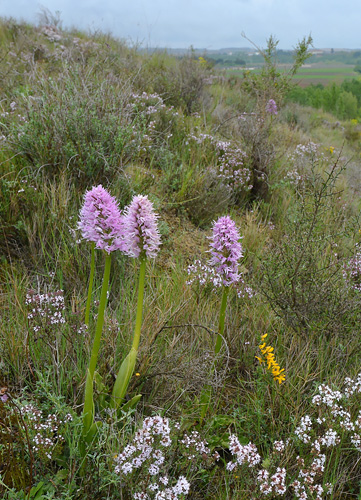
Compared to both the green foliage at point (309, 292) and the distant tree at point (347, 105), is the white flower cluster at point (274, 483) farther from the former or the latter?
the distant tree at point (347, 105)

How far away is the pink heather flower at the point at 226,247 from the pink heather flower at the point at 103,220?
18.4 inches

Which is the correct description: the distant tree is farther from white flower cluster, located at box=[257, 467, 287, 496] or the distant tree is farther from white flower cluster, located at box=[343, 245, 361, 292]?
white flower cluster, located at box=[257, 467, 287, 496]

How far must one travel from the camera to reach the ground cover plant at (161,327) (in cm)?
179

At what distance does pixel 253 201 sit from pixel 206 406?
3282 mm

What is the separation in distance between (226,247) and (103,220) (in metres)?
0.61

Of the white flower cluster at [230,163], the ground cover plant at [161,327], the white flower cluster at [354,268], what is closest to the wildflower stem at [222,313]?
the ground cover plant at [161,327]

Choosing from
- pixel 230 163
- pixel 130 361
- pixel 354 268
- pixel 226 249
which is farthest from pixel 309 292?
pixel 230 163

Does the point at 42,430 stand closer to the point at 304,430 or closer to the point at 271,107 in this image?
the point at 304,430

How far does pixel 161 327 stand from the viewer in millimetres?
2449

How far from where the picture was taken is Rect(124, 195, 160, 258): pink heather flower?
5.74 feet

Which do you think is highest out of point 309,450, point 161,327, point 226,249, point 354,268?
point 226,249

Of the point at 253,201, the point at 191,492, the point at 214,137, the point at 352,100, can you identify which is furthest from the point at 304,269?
the point at 352,100

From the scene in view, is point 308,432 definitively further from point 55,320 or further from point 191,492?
point 55,320

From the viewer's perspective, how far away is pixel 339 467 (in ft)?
6.70
